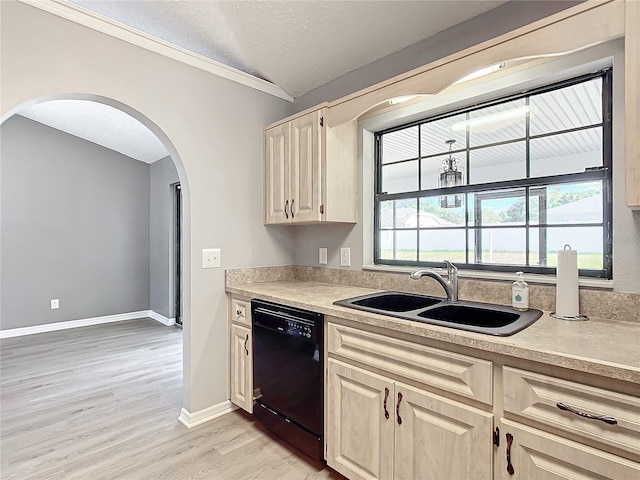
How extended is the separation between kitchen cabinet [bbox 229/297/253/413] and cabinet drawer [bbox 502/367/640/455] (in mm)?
1640

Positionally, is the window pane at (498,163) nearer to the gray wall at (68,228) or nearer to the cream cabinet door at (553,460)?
the cream cabinet door at (553,460)

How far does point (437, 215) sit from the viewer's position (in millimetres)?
2211

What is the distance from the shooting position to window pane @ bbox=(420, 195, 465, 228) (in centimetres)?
210

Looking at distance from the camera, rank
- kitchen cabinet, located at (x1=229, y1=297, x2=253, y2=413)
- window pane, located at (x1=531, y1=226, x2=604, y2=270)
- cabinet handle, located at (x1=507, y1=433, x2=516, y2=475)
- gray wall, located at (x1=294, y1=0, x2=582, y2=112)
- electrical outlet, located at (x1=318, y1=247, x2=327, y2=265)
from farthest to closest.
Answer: electrical outlet, located at (x1=318, y1=247, x2=327, y2=265)
kitchen cabinet, located at (x1=229, y1=297, x2=253, y2=413)
gray wall, located at (x1=294, y1=0, x2=582, y2=112)
window pane, located at (x1=531, y1=226, x2=604, y2=270)
cabinet handle, located at (x1=507, y1=433, x2=516, y2=475)

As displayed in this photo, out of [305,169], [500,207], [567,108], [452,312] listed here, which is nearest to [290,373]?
[452,312]

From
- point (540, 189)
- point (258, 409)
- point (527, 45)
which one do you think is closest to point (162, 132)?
point (258, 409)

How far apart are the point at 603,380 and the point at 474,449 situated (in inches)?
20.2

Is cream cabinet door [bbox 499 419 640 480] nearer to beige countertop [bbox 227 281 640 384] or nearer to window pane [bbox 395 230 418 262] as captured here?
beige countertop [bbox 227 281 640 384]

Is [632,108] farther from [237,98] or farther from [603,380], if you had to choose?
[237,98]

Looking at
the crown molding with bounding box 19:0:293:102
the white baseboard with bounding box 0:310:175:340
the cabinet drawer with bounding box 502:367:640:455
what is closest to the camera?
the cabinet drawer with bounding box 502:367:640:455

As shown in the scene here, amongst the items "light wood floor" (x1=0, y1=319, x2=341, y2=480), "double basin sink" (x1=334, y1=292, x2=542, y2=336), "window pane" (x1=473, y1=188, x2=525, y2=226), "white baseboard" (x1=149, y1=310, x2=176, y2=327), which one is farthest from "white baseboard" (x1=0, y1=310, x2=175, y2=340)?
"window pane" (x1=473, y1=188, x2=525, y2=226)

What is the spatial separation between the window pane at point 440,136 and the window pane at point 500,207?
1.20ft

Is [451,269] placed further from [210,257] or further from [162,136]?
[162,136]

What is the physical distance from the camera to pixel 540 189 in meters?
1.77
